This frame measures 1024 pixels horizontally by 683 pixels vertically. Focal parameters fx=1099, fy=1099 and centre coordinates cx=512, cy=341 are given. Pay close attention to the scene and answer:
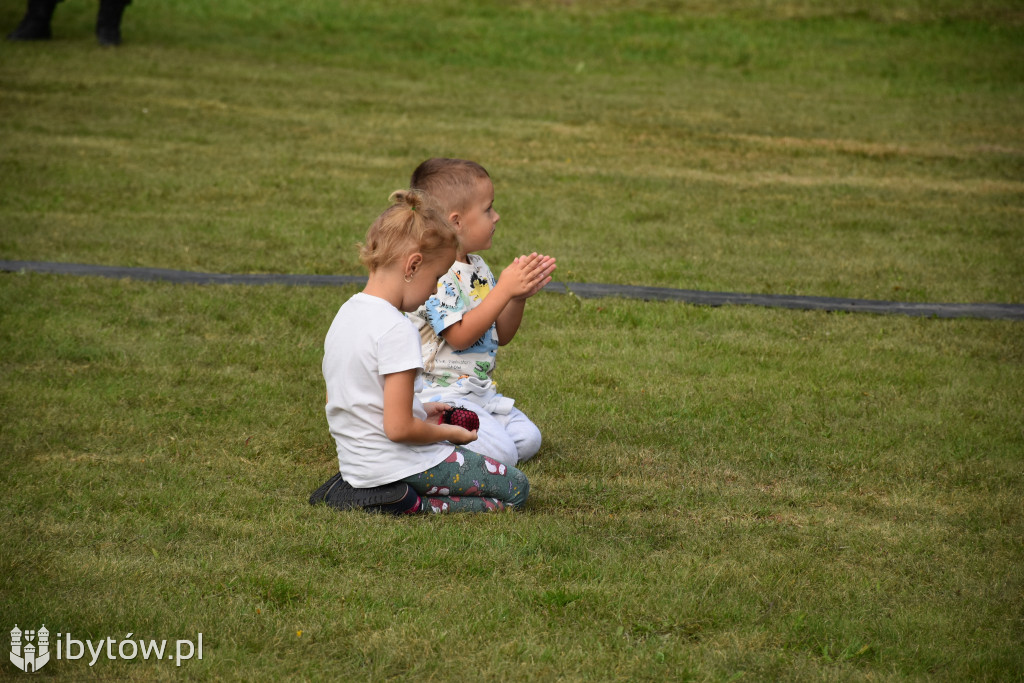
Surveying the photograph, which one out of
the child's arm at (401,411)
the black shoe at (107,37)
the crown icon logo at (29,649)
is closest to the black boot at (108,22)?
the black shoe at (107,37)

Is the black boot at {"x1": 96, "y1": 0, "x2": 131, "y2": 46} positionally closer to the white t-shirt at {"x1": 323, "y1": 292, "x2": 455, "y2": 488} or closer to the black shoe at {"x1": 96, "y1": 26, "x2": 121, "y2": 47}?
the black shoe at {"x1": 96, "y1": 26, "x2": 121, "y2": 47}

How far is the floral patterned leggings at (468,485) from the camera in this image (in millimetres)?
4066

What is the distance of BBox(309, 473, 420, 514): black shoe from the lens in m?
4.00

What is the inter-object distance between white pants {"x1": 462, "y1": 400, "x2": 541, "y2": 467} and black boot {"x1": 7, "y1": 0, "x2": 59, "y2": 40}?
704 inches

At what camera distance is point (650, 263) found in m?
8.87

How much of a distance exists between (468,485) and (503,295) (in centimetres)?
73

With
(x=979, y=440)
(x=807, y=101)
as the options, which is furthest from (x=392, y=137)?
(x=979, y=440)

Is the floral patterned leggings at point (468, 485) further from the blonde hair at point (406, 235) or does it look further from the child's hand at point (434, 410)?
the blonde hair at point (406, 235)

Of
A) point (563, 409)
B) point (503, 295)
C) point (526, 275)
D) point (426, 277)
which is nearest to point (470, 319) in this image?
point (503, 295)

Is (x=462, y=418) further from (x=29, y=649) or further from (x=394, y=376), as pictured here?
(x=29, y=649)

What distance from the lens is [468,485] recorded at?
4105 millimetres

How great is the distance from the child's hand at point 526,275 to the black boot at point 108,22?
58.5 feet

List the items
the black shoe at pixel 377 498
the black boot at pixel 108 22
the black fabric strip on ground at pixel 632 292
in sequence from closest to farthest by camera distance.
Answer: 1. the black shoe at pixel 377 498
2. the black fabric strip on ground at pixel 632 292
3. the black boot at pixel 108 22

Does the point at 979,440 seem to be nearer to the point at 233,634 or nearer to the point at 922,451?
the point at 922,451
